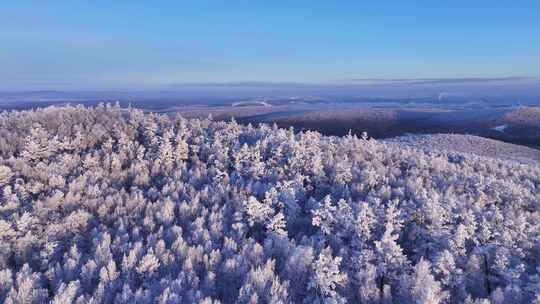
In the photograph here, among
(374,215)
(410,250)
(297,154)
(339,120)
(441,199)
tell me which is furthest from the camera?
(339,120)

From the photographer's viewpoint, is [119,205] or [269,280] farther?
[119,205]

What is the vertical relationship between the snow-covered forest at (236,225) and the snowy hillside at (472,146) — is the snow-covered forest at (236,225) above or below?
above

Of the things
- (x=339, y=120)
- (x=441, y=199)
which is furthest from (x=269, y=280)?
(x=339, y=120)

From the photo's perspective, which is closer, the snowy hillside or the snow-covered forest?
the snow-covered forest

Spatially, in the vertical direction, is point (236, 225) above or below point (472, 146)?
above

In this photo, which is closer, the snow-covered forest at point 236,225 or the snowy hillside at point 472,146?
the snow-covered forest at point 236,225

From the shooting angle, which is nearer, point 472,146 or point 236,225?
point 236,225

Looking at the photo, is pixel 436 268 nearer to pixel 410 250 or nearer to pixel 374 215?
pixel 410 250

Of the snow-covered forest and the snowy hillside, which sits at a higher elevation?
the snow-covered forest
